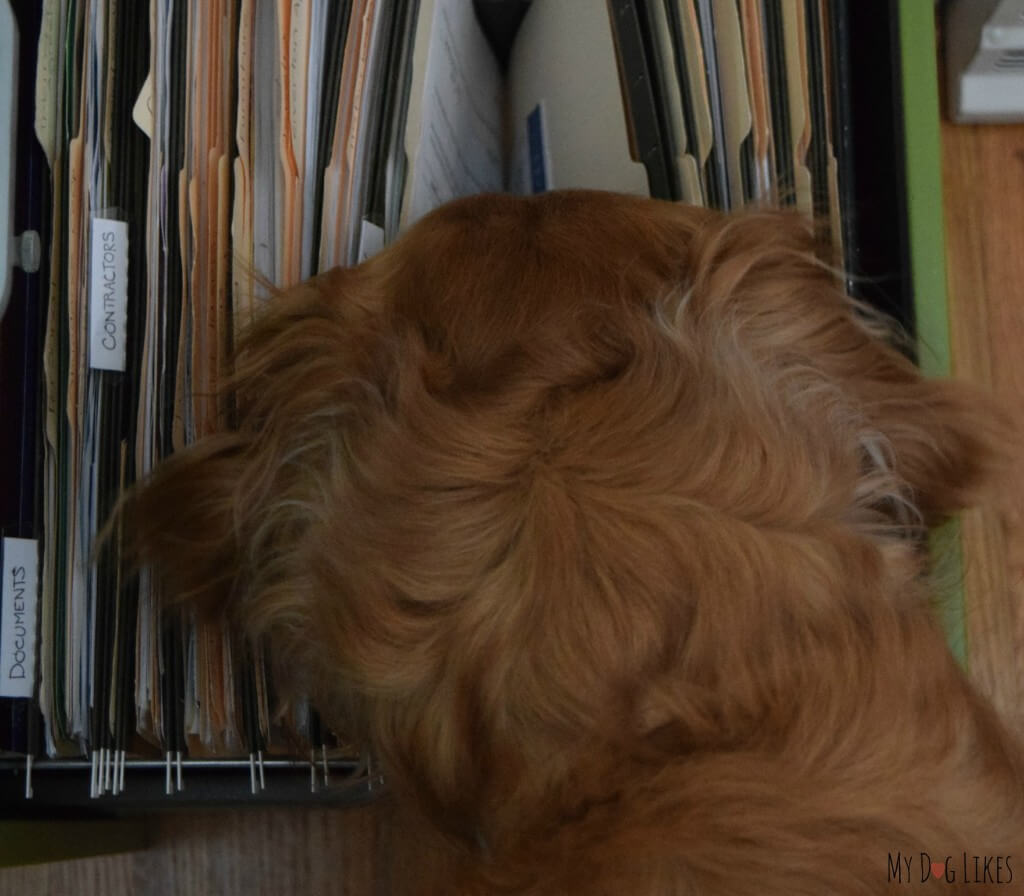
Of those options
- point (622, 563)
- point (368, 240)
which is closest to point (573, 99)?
point (368, 240)

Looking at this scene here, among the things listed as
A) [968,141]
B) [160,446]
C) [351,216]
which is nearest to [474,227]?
[351,216]

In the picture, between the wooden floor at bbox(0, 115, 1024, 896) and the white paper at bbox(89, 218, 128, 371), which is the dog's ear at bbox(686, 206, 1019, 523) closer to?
the wooden floor at bbox(0, 115, 1024, 896)

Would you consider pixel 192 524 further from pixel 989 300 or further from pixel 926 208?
pixel 989 300

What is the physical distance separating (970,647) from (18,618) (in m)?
0.77

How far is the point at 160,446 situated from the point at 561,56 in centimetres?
48

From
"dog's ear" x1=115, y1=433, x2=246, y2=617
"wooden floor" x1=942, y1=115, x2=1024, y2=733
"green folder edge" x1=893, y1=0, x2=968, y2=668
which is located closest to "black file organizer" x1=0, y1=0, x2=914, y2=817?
"green folder edge" x1=893, y1=0, x2=968, y2=668

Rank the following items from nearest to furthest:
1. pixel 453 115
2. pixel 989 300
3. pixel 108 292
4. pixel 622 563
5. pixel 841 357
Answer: pixel 622 563 < pixel 841 357 < pixel 108 292 < pixel 453 115 < pixel 989 300

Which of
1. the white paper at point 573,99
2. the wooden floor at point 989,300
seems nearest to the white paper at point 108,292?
the white paper at point 573,99

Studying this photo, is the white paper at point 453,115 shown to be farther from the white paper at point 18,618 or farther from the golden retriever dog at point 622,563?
the white paper at point 18,618

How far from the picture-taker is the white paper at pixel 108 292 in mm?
623

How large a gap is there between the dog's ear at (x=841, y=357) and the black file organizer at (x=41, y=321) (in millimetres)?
82

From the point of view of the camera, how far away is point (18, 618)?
25.2 inches

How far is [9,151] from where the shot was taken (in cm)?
64

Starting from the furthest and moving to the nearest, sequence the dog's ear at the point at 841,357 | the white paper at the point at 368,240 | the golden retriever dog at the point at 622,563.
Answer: the white paper at the point at 368,240 → the dog's ear at the point at 841,357 → the golden retriever dog at the point at 622,563
